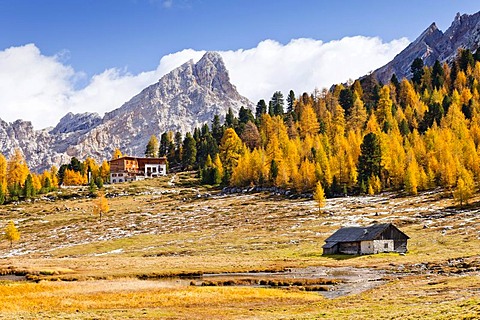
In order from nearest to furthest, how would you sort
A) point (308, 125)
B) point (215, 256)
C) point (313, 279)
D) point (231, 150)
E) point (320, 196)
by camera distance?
point (313, 279) → point (215, 256) → point (320, 196) → point (231, 150) → point (308, 125)

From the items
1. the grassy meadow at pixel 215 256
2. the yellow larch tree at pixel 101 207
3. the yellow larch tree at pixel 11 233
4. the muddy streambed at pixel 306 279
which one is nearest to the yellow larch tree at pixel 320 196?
the grassy meadow at pixel 215 256

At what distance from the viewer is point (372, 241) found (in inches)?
3265

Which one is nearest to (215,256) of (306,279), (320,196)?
(306,279)

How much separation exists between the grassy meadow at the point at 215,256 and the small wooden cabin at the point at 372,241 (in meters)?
2.87

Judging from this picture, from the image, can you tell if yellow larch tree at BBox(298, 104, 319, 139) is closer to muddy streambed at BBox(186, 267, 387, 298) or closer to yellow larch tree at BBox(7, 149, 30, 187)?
yellow larch tree at BBox(7, 149, 30, 187)

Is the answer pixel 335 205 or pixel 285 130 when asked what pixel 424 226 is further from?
pixel 285 130

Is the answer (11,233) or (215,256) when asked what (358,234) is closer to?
(215,256)

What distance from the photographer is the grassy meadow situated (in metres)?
36.7

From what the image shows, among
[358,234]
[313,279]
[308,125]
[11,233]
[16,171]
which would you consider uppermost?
[308,125]

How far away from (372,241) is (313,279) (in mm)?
30825

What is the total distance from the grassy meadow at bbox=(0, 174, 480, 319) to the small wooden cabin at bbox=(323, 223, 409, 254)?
9.41 feet

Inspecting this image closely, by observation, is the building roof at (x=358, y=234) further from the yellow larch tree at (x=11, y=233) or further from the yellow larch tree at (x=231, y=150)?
the yellow larch tree at (x=231, y=150)

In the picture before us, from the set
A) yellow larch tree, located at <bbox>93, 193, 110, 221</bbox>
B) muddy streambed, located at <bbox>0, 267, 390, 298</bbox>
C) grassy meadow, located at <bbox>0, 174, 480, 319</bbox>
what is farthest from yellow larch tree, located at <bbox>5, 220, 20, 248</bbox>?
muddy streambed, located at <bbox>0, 267, 390, 298</bbox>

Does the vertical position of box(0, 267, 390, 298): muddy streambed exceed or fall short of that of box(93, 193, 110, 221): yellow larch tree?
it falls short
